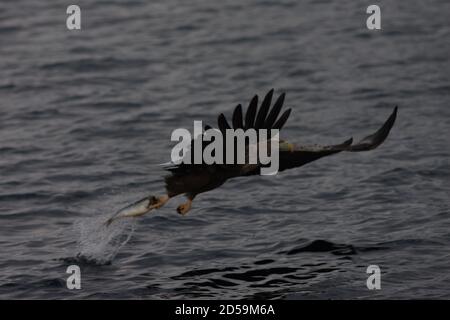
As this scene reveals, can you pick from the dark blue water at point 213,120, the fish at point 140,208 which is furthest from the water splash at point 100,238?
the fish at point 140,208

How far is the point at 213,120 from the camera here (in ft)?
50.2

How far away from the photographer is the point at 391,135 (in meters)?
14.5

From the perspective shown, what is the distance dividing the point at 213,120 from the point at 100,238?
448 cm

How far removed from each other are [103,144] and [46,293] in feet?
16.0

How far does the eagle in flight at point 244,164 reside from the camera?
9.21 m

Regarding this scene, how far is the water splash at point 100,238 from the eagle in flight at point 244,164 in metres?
1.30

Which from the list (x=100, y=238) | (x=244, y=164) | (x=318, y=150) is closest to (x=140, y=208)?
(x=244, y=164)

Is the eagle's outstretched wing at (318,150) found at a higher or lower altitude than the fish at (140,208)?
higher

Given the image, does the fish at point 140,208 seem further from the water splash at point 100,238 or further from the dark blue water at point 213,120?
the water splash at point 100,238

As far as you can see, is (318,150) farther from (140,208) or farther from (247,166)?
(140,208)

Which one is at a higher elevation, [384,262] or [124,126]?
[124,126]
